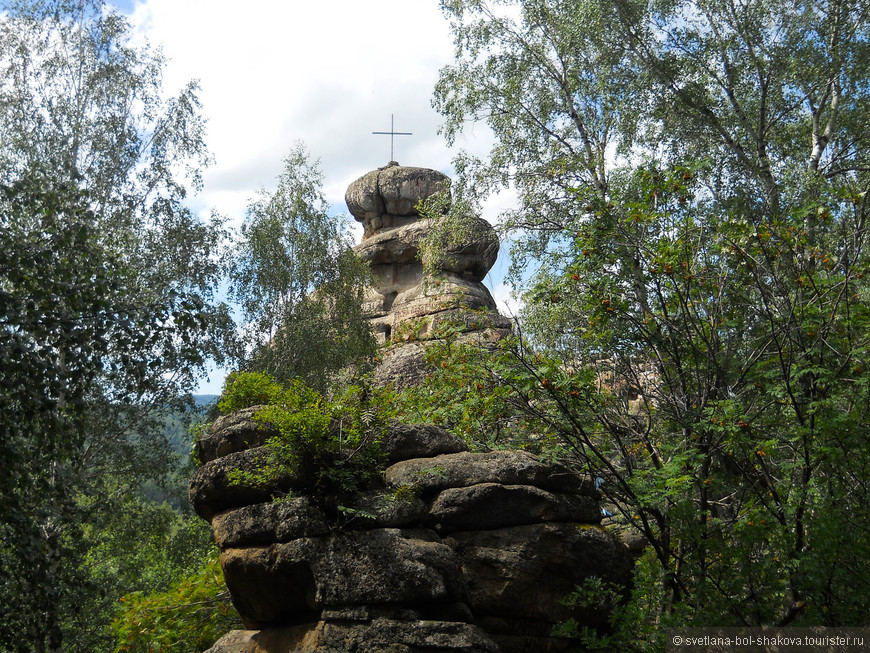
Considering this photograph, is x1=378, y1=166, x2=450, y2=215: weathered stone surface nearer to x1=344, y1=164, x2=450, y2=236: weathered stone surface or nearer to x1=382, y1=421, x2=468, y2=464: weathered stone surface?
x1=344, y1=164, x2=450, y2=236: weathered stone surface

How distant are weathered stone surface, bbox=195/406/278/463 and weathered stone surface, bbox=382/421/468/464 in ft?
4.53

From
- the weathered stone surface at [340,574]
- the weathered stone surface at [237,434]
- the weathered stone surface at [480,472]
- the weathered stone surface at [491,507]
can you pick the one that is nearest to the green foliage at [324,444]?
the weathered stone surface at [237,434]

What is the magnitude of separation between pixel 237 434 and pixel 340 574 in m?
2.45

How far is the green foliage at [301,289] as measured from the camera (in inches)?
896

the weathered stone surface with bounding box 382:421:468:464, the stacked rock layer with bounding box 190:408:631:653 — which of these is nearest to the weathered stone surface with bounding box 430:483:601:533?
the stacked rock layer with bounding box 190:408:631:653

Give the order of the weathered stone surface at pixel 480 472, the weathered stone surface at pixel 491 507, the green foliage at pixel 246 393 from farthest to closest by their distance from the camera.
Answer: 1. the green foliage at pixel 246 393
2. the weathered stone surface at pixel 480 472
3. the weathered stone surface at pixel 491 507

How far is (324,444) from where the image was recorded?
786cm

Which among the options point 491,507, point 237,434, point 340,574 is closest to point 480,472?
point 491,507

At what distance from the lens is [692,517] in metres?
7.33

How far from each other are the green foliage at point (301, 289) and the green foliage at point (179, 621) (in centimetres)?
1220

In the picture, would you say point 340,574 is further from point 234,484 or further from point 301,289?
point 301,289

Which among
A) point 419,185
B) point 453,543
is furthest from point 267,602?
point 419,185

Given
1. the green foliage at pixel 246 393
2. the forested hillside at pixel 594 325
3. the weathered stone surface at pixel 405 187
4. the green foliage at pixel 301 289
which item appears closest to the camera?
the forested hillside at pixel 594 325

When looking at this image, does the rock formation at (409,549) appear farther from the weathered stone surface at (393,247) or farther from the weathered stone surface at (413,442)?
the weathered stone surface at (393,247)
